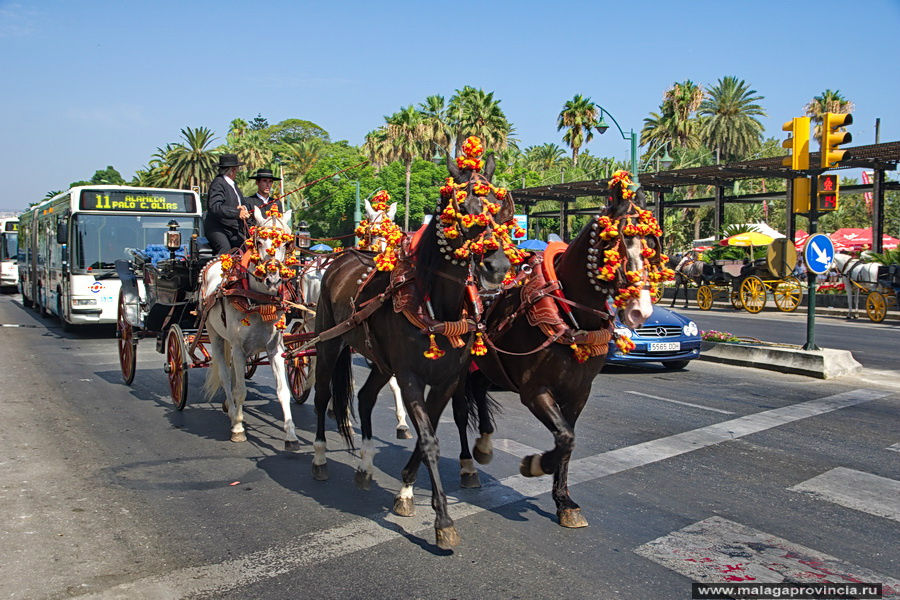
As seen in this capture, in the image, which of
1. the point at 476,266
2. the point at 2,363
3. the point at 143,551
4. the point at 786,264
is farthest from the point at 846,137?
the point at 2,363

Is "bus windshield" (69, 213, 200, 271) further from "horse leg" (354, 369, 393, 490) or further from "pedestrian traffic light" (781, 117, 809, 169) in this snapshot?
"pedestrian traffic light" (781, 117, 809, 169)

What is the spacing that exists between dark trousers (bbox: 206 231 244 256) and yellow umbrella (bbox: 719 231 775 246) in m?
20.4

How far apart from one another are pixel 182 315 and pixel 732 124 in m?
50.6

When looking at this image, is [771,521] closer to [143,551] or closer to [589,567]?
[589,567]

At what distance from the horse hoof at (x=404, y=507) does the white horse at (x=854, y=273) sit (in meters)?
19.1

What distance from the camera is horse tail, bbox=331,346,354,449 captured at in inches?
252

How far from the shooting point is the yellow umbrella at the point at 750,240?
25.1 m

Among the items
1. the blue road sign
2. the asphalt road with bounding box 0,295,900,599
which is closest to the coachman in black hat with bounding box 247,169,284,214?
the asphalt road with bounding box 0,295,900,599

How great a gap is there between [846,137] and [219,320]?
9.27 metres

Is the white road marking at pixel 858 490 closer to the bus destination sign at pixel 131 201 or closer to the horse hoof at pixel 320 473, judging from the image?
the horse hoof at pixel 320 473

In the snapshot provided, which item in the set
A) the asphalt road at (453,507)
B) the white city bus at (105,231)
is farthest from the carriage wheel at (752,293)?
the white city bus at (105,231)

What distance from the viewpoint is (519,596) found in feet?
12.9

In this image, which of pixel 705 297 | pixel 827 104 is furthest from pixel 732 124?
pixel 705 297

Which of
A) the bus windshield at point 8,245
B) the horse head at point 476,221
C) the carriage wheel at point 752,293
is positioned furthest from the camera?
the bus windshield at point 8,245
